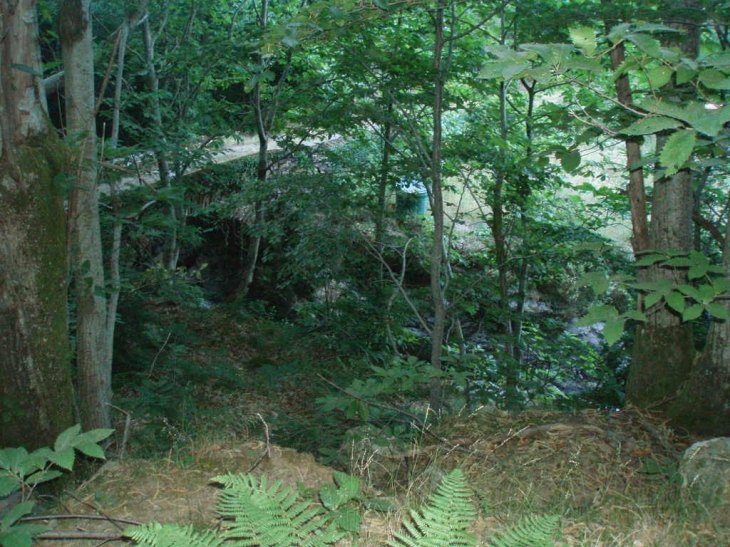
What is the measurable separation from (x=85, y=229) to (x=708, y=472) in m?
3.59

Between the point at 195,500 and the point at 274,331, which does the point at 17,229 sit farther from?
the point at 274,331

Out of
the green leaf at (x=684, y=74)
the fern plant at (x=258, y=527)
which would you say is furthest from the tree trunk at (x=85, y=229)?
the green leaf at (x=684, y=74)

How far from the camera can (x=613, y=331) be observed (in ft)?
7.59

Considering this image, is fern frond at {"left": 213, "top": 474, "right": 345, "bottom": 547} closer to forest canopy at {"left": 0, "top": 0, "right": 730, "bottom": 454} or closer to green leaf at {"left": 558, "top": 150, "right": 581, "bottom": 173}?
forest canopy at {"left": 0, "top": 0, "right": 730, "bottom": 454}

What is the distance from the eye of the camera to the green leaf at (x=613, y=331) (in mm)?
2273

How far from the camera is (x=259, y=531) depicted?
1812 mm

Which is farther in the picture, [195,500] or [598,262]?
[598,262]

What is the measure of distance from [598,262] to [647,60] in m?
4.44

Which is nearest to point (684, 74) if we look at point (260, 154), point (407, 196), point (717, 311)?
point (717, 311)

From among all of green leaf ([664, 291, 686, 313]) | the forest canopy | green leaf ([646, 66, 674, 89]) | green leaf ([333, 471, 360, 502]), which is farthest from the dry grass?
green leaf ([646, 66, 674, 89])

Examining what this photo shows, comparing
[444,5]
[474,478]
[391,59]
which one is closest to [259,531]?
[474,478]

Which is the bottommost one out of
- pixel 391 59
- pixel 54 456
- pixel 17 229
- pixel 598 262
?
pixel 54 456

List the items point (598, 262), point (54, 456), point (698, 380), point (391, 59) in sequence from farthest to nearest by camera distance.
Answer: point (598, 262) → point (391, 59) → point (698, 380) → point (54, 456)

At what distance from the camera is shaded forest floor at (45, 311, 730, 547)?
237 centimetres
